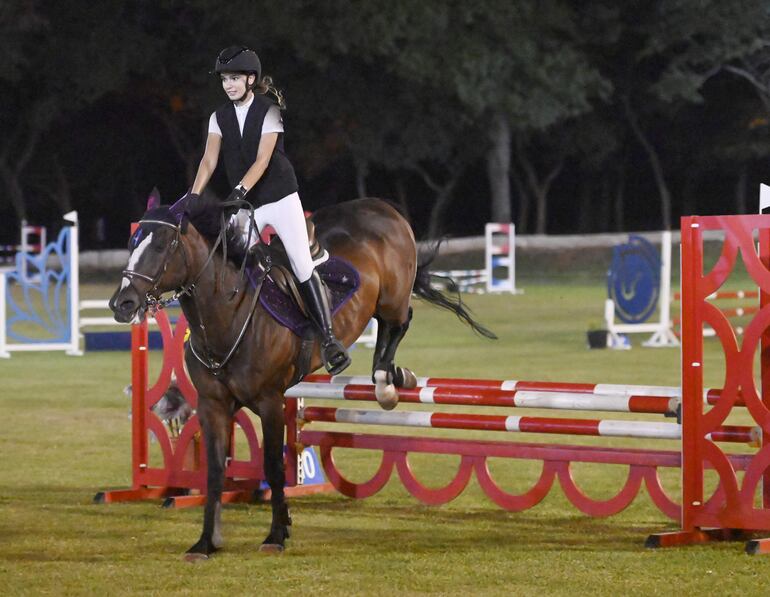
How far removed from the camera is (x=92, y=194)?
1897 inches

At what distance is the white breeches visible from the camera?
6676mm

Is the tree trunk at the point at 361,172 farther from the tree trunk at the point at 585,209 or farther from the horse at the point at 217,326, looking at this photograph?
the horse at the point at 217,326

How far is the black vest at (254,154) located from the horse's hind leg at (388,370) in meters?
1.22

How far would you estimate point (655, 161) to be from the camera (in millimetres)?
47844

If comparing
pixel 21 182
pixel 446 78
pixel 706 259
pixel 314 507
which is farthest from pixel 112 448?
pixel 21 182

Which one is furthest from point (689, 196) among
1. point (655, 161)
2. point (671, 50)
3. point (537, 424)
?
point (537, 424)

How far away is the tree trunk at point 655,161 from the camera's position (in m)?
46.4

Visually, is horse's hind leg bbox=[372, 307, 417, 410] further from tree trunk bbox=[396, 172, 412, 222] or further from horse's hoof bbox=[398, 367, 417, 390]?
tree trunk bbox=[396, 172, 412, 222]

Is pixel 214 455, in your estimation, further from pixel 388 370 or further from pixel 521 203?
pixel 521 203

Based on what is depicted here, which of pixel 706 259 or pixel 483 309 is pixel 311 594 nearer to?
pixel 483 309

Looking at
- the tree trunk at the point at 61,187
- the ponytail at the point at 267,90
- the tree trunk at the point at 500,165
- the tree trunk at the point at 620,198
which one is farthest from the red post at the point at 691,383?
the tree trunk at the point at 620,198

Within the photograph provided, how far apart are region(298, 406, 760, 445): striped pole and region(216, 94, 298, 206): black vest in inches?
60.2

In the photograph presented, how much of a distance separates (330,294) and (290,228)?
55 centimetres

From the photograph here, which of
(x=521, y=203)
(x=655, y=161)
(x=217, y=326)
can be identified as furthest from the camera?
(x=521, y=203)
